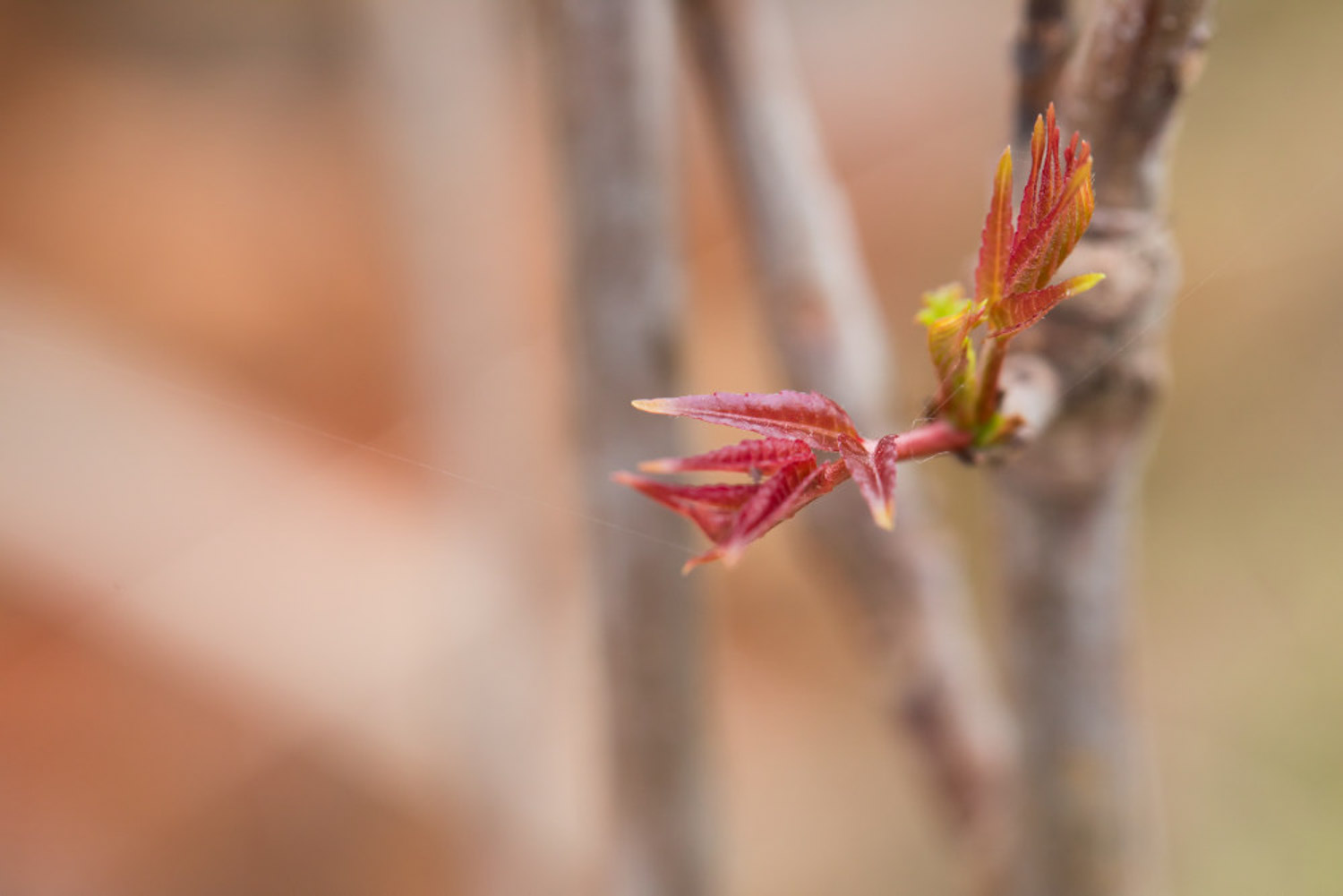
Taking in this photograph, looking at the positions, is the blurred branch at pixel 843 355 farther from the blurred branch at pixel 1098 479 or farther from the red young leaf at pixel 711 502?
the red young leaf at pixel 711 502

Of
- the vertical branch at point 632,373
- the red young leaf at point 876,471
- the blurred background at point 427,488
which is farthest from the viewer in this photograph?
the blurred background at point 427,488

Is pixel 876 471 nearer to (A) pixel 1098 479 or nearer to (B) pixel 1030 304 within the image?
(B) pixel 1030 304

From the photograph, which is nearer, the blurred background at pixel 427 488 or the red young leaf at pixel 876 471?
the red young leaf at pixel 876 471

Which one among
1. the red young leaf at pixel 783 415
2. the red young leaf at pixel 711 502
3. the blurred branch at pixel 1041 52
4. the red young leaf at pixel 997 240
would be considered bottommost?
the red young leaf at pixel 711 502

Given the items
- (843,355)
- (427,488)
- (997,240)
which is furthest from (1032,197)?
(427,488)

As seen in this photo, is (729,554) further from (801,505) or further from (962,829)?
(962,829)

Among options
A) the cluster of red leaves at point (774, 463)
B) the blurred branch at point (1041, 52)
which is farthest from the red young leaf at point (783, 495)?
the blurred branch at point (1041, 52)

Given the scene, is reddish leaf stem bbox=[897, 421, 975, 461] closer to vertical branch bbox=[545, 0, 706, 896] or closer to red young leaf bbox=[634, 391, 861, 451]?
red young leaf bbox=[634, 391, 861, 451]
